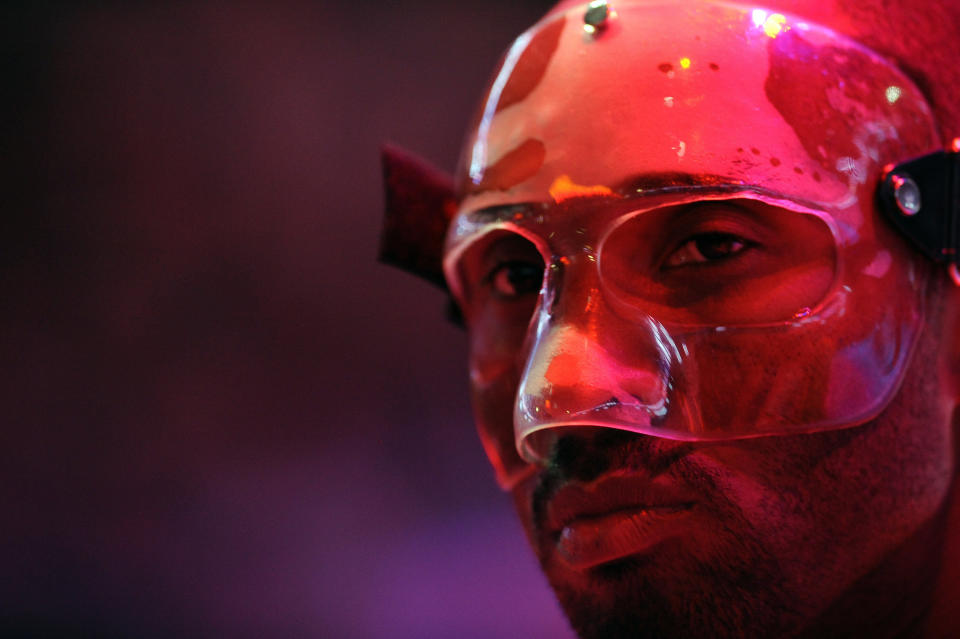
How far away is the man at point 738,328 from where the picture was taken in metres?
0.65

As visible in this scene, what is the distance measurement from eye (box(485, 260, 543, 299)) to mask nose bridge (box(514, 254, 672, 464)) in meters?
0.12

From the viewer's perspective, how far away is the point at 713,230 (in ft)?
2.17

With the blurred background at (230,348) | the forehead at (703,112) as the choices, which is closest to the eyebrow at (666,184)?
the forehead at (703,112)

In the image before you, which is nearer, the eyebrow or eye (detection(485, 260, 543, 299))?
the eyebrow

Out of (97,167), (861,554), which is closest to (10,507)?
(97,167)

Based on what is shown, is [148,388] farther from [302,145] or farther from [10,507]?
[302,145]

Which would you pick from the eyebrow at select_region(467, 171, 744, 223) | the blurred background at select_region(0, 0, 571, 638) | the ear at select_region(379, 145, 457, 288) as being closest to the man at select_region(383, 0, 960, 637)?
the eyebrow at select_region(467, 171, 744, 223)

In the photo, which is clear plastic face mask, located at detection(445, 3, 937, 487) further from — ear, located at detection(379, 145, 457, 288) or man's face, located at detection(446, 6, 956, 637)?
ear, located at detection(379, 145, 457, 288)

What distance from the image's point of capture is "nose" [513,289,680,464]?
2.02ft

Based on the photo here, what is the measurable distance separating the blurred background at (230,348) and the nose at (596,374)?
915 millimetres

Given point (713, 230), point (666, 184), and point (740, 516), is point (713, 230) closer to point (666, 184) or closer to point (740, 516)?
point (666, 184)

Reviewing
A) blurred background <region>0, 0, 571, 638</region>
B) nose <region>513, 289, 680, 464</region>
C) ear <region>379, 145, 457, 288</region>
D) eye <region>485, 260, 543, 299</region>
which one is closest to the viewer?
nose <region>513, 289, 680, 464</region>

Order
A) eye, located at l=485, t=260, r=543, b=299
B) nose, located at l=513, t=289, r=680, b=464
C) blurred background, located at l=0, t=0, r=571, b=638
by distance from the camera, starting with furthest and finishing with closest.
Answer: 1. blurred background, located at l=0, t=0, r=571, b=638
2. eye, located at l=485, t=260, r=543, b=299
3. nose, located at l=513, t=289, r=680, b=464

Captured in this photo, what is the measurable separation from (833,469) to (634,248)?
0.23 metres
